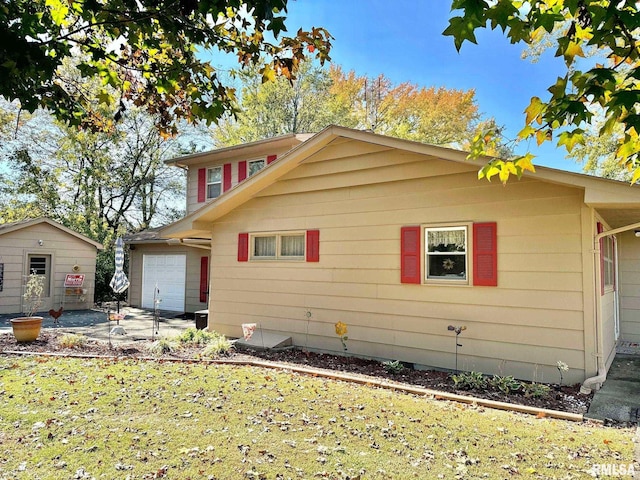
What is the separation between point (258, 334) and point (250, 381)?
294 centimetres

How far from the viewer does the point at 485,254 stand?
21.1ft

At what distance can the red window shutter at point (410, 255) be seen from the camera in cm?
703

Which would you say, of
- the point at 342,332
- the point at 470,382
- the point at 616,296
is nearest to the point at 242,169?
the point at 342,332

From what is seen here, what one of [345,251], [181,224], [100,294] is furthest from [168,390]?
[100,294]

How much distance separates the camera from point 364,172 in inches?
304

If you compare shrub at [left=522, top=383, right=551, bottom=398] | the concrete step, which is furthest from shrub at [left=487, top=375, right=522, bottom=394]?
the concrete step

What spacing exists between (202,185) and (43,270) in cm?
662

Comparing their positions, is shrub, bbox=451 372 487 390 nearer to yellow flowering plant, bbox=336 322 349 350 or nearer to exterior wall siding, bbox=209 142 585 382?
exterior wall siding, bbox=209 142 585 382

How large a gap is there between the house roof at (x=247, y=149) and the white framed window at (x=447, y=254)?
21.8ft

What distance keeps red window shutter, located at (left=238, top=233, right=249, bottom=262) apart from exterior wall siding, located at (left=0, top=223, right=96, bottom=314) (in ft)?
31.8

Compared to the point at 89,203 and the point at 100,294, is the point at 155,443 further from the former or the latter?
the point at 89,203

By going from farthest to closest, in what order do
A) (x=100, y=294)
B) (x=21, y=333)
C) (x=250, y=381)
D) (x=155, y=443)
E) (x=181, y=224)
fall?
1. (x=100, y=294)
2. (x=181, y=224)
3. (x=21, y=333)
4. (x=250, y=381)
5. (x=155, y=443)

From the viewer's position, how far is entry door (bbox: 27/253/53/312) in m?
14.4

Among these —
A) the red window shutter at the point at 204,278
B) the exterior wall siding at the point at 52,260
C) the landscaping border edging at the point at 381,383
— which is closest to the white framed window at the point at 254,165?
the red window shutter at the point at 204,278
